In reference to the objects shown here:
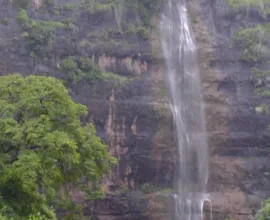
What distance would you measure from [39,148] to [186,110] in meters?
14.2

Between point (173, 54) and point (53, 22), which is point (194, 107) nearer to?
point (173, 54)

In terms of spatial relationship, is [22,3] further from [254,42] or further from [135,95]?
[254,42]

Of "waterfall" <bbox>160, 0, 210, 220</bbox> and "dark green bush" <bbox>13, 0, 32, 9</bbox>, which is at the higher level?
"dark green bush" <bbox>13, 0, 32, 9</bbox>

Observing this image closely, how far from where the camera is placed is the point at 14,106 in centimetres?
1420

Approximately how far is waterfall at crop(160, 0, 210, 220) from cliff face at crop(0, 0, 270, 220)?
464mm

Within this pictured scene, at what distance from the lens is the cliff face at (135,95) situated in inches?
959

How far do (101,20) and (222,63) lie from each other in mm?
7561

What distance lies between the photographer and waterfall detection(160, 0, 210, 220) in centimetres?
2462

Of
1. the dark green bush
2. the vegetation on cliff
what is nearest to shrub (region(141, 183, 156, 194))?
the vegetation on cliff

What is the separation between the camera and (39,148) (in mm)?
13719

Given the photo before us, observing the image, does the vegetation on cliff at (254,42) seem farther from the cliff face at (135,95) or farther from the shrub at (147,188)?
the shrub at (147,188)

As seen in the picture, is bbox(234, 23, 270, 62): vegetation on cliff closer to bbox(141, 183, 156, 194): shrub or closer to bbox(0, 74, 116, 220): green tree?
bbox(141, 183, 156, 194): shrub

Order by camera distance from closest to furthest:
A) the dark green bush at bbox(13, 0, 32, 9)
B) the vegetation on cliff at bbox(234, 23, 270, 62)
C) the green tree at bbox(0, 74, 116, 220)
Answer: the green tree at bbox(0, 74, 116, 220)
the dark green bush at bbox(13, 0, 32, 9)
the vegetation on cliff at bbox(234, 23, 270, 62)

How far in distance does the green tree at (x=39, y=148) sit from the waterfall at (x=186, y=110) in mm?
9892
